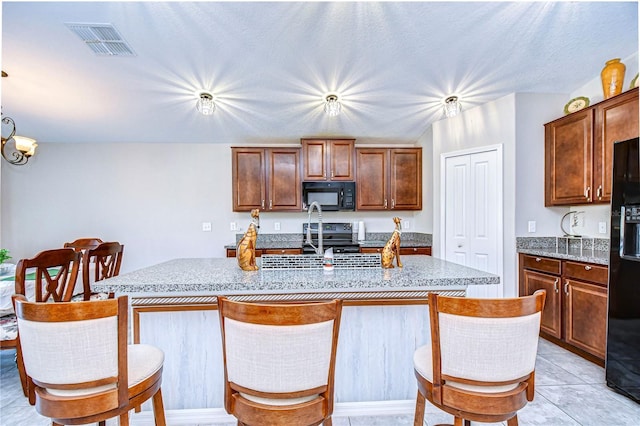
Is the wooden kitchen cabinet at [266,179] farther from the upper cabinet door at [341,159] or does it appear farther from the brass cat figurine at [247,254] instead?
the brass cat figurine at [247,254]

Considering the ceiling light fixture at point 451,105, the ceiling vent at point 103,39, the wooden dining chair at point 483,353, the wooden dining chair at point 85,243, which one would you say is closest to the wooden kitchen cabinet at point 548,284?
the ceiling light fixture at point 451,105

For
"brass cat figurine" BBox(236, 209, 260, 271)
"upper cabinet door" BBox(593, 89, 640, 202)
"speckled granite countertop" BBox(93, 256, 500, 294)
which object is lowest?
"speckled granite countertop" BBox(93, 256, 500, 294)

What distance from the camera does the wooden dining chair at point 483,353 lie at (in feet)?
3.38

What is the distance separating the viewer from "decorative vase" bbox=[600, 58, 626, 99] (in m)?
2.48

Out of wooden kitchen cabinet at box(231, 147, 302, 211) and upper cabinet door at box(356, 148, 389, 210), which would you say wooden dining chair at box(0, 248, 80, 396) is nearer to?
wooden kitchen cabinet at box(231, 147, 302, 211)

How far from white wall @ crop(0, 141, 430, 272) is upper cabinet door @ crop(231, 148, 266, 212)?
319 millimetres

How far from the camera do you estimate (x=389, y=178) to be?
4164mm

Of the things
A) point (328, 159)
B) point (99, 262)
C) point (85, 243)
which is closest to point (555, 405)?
point (328, 159)

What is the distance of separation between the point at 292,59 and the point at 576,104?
2.66 m

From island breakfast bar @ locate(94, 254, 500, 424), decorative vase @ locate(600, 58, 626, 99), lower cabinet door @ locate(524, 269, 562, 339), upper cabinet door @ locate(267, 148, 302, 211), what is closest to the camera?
island breakfast bar @ locate(94, 254, 500, 424)

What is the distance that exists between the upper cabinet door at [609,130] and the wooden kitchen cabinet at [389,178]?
189 centimetres

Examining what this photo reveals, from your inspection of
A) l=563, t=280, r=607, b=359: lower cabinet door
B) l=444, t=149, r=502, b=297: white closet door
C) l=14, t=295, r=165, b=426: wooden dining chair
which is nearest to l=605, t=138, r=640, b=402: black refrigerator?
l=563, t=280, r=607, b=359: lower cabinet door

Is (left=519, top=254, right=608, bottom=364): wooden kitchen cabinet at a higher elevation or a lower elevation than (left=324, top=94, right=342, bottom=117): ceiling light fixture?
lower

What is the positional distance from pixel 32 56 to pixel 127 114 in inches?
42.2
